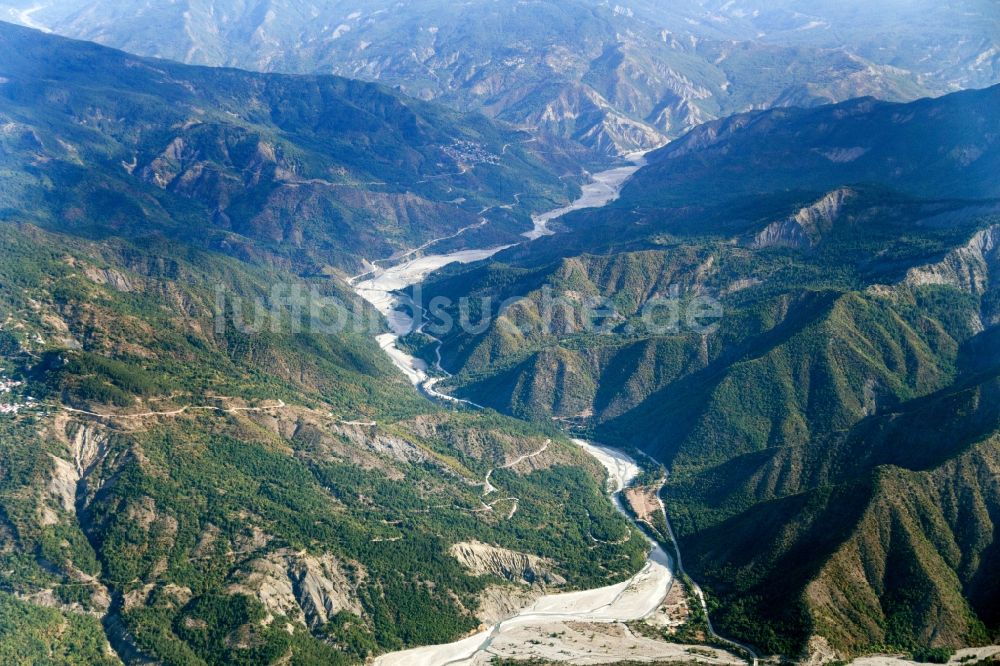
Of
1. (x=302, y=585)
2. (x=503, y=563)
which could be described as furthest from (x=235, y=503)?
(x=503, y=563)

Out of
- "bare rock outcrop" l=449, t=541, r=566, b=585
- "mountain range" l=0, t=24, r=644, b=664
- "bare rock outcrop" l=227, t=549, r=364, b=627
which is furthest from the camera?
"bare rock outcrop" l=449, t=541, r=566, b=585

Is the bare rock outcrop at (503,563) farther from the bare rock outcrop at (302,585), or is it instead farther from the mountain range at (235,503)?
the bare rock outcrop at (302,585)

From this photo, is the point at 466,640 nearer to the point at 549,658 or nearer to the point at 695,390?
the point at 549,658

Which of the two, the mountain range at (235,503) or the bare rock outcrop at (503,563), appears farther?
the bare rock outcrop at (503,563)

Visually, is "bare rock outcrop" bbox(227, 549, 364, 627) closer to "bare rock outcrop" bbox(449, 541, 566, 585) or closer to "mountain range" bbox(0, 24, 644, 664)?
"mountain range" bbox(0, 24, 644, 664)

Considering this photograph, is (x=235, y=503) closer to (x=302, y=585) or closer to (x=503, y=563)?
(x=302, y=585)

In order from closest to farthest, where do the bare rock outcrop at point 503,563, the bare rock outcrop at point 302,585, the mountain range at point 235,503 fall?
1. the mountain range at point 235,503
2. the bare rock outcrop at point 302,585
3. the bare rock outcrop at point 503,563

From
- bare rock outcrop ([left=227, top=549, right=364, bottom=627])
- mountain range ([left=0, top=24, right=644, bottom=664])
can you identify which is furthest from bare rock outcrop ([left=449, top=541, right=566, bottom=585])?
bare rock outcrop ([left=227, top=549, right=364, bottom=627])

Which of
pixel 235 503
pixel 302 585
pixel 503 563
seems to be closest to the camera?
pixel 302 585

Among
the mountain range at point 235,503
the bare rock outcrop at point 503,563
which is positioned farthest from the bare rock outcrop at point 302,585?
the bare rock outcrop at point 503,563

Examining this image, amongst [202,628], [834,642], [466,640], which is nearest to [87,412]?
[202,628]

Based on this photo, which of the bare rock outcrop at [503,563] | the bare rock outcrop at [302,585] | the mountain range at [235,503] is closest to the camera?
the mountain range at [235,503]
